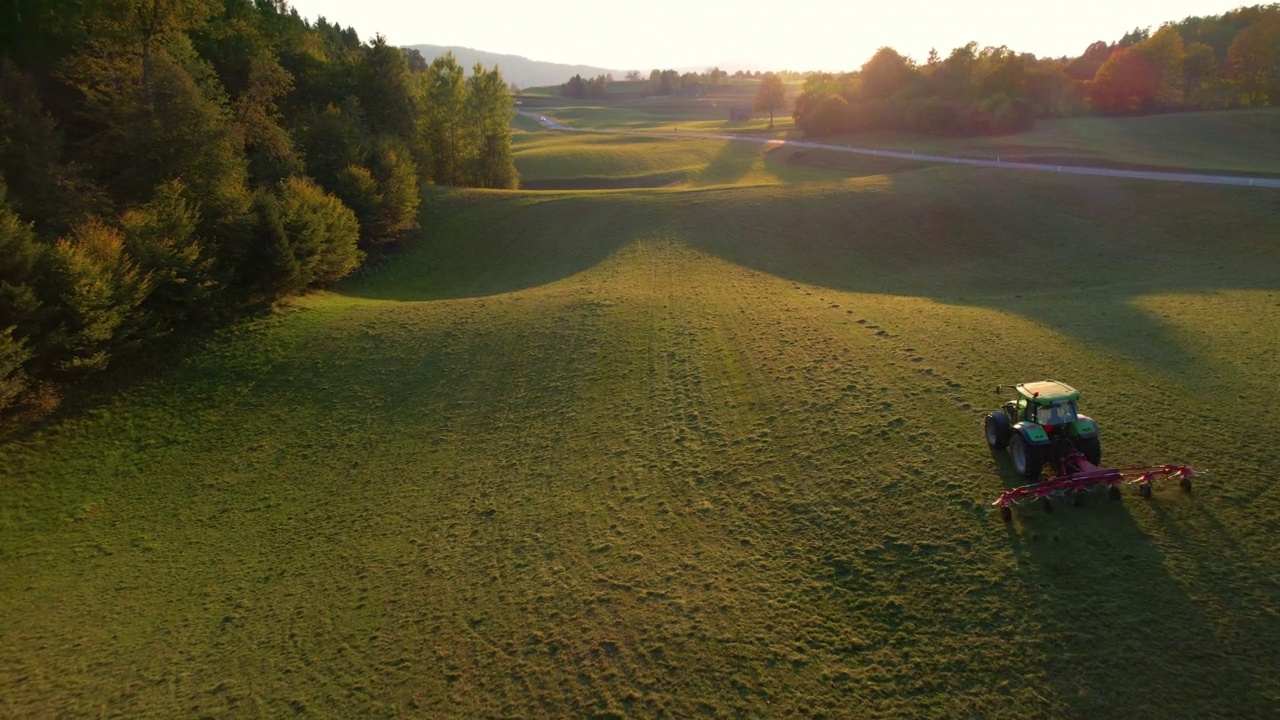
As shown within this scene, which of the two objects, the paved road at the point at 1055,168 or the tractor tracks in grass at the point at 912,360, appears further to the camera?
the paved road at the point at 1055,168

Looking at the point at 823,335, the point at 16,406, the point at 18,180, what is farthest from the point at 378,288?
the point at 823,335

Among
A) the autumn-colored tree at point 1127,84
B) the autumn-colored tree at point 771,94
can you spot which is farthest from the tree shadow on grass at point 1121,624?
the autumn-colored tree at point 771,94

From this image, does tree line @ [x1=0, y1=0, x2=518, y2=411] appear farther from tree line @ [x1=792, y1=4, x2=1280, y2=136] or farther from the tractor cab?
tree line @ [x1=792, y1=4, x2=1280, y2=136]

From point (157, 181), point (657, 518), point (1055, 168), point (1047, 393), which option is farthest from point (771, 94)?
point (657, 518)

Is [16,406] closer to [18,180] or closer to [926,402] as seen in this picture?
[18,180]

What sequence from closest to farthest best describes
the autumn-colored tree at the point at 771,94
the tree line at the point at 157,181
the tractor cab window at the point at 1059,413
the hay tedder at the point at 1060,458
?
1. the hay tedder at the point at 1060,458
2. the tractor cab window at the point at 1059,413
3. the tree line at the point at 157,181
4. the autumn-colored tree at the point at 771,94

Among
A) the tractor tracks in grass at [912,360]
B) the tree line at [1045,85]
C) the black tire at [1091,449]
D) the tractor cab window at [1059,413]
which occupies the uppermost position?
the tree line at [1045,85]

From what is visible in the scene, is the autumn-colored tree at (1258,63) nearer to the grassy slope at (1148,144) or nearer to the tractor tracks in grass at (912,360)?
the grassy slope at (1148,144)

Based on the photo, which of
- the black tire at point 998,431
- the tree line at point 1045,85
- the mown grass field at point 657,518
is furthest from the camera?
the tree line at point 1045,85

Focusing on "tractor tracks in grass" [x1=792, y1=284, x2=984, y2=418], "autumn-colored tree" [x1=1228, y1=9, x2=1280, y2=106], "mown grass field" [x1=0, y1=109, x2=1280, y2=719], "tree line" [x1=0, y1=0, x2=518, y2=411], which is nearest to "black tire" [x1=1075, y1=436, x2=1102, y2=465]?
"mown grass field" [x1=0, y1=109, x2=1280, y2=719]
